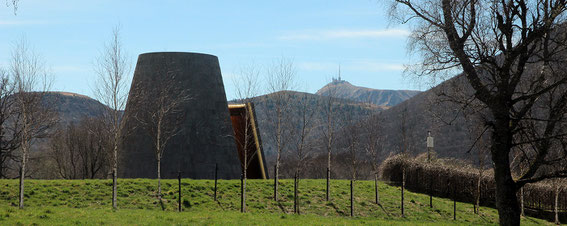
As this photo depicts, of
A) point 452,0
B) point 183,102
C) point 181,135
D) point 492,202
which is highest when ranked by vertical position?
point 452,0

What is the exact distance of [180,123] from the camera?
1276 inches

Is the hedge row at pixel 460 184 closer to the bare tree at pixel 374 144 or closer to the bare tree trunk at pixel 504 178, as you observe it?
the bare tree at pixel 374 144

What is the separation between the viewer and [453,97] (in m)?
15.7

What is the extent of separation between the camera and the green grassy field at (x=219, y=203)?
18.8 meters

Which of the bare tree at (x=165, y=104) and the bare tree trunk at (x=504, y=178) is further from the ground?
the bare tree at (x=165, y=104)

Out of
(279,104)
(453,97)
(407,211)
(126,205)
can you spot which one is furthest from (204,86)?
(453,97)

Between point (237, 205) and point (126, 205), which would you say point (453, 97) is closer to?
point (237, 205)

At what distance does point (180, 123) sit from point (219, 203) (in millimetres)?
9171

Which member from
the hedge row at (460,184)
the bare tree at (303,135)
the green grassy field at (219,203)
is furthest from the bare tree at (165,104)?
the hedge row at (460,184)

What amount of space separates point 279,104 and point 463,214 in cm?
1187

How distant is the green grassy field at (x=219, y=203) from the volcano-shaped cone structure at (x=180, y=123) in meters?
4.05

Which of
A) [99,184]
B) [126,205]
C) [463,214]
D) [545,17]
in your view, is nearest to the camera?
[545,17]

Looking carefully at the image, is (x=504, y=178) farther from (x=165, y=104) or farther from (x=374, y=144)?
(x=165, y=104)

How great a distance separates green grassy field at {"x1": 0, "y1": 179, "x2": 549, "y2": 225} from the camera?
18.8 meters
